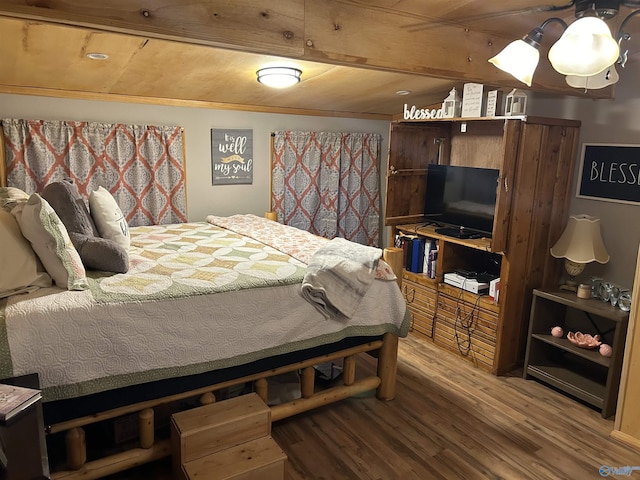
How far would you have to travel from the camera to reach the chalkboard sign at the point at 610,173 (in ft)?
9.77

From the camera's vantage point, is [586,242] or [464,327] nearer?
[586,242]

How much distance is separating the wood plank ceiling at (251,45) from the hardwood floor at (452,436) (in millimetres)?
1880

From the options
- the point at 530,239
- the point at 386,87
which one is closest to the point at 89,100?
the point at 386,87

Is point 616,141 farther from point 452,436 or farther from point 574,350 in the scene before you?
point 452,436

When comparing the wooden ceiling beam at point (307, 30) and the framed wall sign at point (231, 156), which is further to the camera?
the framed wall sign at point (231, 156)

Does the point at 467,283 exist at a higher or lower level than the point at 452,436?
higher

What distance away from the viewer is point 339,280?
2555 mm

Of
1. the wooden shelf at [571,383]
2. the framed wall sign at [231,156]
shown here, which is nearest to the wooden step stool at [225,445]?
the wooden shelf at [571,383]

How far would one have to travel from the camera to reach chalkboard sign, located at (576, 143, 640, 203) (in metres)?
2.98

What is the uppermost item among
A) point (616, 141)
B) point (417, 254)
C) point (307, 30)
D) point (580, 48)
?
point (307, 30)

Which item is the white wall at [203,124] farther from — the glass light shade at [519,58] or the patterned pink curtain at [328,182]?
the glass light shade at [519,58]

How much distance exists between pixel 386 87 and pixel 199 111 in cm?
165

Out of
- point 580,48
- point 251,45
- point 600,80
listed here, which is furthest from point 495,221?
point 251,45

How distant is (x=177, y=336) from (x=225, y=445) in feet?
1.68
